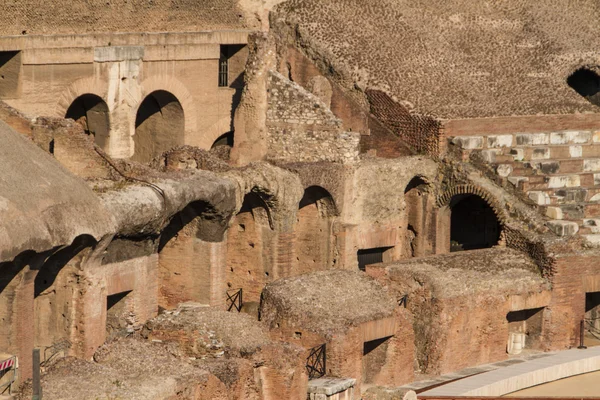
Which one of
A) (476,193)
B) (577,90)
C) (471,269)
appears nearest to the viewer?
(471,269)

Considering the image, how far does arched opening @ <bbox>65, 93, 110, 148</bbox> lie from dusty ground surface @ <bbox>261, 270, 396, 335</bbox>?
575 centimetres

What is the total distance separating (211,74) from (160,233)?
7483 millimetres

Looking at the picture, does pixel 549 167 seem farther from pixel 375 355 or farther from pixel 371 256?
pixel 375 355

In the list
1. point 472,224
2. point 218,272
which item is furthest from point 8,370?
point 472,224

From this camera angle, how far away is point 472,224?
120 ft

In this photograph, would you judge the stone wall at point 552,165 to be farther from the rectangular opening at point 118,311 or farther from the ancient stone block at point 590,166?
the rectangular opening at point 118,311

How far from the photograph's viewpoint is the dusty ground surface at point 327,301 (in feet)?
97.0

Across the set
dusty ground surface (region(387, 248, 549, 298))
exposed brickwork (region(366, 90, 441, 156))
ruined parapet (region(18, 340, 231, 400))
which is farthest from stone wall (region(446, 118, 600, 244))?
ruined parapet (region(18, 340, 231, 400))

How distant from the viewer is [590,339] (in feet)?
110

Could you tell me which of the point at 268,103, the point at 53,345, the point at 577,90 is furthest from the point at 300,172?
the point at 577,90

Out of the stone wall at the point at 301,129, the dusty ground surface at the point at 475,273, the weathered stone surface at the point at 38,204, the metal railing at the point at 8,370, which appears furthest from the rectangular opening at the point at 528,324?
the metal railing at the point at 8,370

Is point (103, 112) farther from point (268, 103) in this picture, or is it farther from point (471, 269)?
point (471, 269)

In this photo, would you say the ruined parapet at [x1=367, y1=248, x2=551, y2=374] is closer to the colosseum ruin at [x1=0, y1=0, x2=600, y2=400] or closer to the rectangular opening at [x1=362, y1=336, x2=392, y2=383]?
the colosseum ruin at [x1=0, y1=0, x2=600, y2=400]

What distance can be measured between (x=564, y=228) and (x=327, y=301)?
18.8 ft
